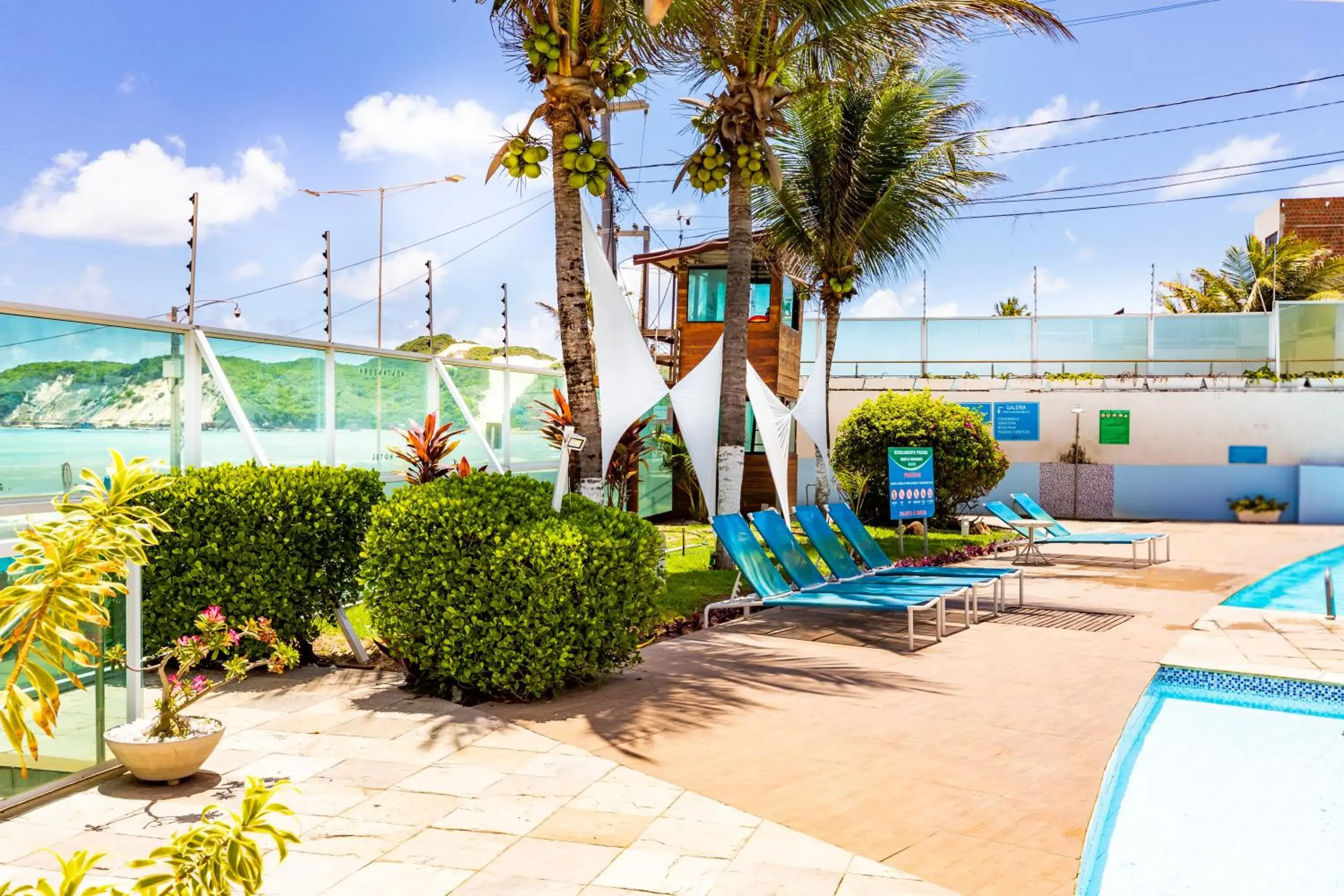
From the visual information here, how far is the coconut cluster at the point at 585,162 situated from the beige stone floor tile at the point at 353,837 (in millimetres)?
5618

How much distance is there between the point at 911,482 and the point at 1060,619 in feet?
12.2

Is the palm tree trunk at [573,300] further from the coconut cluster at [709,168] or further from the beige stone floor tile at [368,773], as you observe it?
the beige stone floor tile at [368,773]

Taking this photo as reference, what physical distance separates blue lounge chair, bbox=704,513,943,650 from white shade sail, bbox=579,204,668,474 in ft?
4.96

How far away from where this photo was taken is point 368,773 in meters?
4.89

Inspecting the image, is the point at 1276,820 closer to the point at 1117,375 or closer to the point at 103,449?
the point at 103,449

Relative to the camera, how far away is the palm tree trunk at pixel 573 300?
28.0ft

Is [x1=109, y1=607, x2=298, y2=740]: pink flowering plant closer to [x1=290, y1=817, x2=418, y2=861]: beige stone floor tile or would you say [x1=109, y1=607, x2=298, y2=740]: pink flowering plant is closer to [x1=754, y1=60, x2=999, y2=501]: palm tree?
[x1=290, y1=817, x2=418, y2=861]: beige stone floor tile

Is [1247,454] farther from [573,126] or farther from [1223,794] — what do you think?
[1223,794]

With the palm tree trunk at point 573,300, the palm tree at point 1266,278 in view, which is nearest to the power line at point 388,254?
the palm tree trunk at point 573,300

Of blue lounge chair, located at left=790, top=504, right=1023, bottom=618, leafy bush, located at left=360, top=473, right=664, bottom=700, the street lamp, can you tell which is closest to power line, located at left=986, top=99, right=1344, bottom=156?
the street lamp

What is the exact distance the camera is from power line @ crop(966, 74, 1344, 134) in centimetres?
2016

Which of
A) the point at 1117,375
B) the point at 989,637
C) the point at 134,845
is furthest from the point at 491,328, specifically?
the point at 1117,375

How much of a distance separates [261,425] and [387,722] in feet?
13.3

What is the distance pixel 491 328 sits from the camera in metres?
12.1
